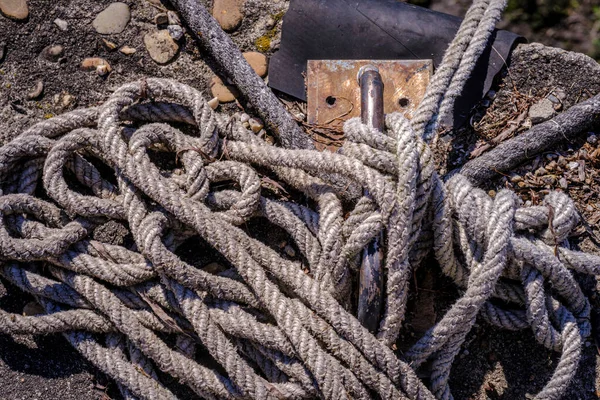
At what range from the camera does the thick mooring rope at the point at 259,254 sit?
1861 mm

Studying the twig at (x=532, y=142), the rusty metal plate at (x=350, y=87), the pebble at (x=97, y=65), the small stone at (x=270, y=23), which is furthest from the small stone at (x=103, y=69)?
the twig at (x=532, y=142)

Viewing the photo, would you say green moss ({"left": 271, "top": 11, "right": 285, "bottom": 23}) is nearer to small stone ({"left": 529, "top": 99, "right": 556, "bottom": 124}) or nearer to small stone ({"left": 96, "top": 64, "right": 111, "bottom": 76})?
small stone ({"left": 96, "top": 64, "right": 111, "bottom": 76})

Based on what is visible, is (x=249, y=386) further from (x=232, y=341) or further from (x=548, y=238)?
(x=548, y=238)

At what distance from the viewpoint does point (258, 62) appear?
239 cm

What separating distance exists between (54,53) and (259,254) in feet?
3.76

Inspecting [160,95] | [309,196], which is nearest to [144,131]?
[160,95]

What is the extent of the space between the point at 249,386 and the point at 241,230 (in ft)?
1.60

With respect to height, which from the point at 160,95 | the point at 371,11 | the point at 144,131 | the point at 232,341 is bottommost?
the point at 232,341

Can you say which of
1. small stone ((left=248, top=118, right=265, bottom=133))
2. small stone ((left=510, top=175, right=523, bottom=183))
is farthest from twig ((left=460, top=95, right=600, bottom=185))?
small stone ((left=248, top=118, right=265, bottom=133))

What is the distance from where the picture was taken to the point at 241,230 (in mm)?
2014

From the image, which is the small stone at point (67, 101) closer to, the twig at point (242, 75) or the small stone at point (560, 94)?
the twig at point (242, 75)

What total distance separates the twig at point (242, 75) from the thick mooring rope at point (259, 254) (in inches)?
5.2

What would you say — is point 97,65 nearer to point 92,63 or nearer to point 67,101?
point 92,63

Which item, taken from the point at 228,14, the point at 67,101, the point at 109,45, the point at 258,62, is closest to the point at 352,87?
the point at 258,62
